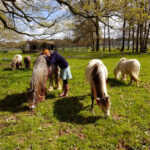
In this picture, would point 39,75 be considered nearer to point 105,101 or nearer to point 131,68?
point 105,101

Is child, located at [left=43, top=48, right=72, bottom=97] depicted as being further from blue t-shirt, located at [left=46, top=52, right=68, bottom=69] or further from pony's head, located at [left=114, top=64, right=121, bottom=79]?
pony's head, located at [left=114, top=64, right=121, bottom=79]

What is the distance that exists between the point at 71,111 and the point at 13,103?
2512 millimetres

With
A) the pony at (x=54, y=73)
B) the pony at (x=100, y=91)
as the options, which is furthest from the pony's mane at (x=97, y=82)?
the pony at (x=54, y=73)

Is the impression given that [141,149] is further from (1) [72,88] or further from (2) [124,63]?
(2) [124,63]

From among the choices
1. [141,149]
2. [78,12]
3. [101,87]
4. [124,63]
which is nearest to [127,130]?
[141,149]

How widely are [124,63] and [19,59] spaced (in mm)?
9123

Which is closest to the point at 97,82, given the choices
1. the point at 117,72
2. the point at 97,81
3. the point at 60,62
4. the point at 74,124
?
the point at 97,81

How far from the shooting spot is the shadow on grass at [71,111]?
404 cm

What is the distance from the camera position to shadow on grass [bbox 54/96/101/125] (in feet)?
13.3

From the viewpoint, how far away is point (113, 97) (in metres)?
5.55

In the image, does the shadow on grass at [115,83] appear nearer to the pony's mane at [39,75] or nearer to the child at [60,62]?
the child at [60,62]

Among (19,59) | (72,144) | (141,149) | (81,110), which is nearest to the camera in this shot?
(141,149)

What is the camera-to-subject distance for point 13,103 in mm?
5180

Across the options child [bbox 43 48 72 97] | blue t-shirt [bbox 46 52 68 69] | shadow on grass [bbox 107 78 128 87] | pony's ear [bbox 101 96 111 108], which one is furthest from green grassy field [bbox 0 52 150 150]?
blue t-shirt [bbox 46 52 68 69]
